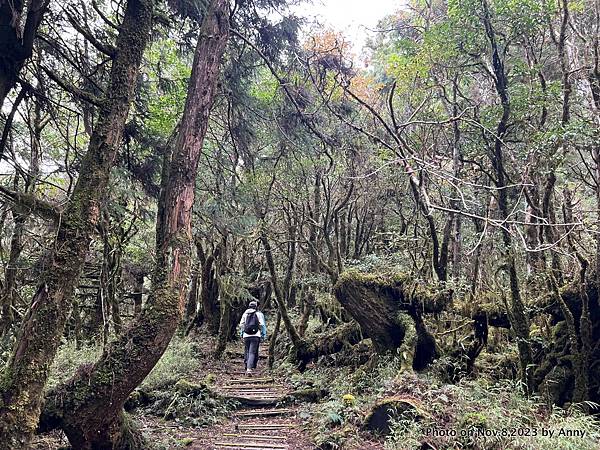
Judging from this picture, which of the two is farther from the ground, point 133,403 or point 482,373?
point 482,373

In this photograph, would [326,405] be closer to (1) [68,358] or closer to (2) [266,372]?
(2) [266,372]

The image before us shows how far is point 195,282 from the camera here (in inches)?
846

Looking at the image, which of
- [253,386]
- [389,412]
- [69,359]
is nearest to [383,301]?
[389,412]

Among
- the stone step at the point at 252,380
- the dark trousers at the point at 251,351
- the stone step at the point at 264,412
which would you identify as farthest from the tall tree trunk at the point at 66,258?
the dark trousers at the point at 251,351

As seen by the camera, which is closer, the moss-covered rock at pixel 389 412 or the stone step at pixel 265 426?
the moss-covered rock at pixel 389 412

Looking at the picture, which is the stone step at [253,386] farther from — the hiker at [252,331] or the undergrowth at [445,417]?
the undergrowth at [445,417]

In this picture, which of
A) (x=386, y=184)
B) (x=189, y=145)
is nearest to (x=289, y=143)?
(x=189, y=145)

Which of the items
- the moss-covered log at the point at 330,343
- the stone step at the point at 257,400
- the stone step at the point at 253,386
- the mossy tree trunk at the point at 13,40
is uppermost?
the mossy tree trunk at the point at 13,40

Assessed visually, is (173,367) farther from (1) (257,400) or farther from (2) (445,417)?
(2) (445,417)

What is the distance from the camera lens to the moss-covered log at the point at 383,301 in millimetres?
9180

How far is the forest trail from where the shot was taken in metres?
7.28

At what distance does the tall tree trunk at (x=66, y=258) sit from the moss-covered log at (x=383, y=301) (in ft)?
19.2

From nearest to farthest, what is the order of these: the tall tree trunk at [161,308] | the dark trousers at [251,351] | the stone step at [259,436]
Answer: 1. the tall tree trunk at [161,308]
2. the stone step at [259,436]
3. the dark trousers at [251,351]

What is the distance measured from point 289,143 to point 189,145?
3.58 m
